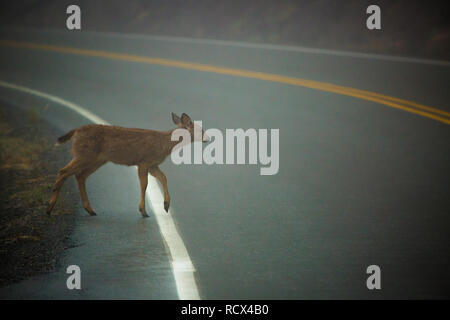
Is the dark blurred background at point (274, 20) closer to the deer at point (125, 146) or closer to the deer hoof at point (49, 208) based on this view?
the deer at point (125, 146)

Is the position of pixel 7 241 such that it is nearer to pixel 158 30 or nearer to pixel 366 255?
pixel 366 255

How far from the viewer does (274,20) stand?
29.9 metres

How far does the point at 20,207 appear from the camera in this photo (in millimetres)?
11273

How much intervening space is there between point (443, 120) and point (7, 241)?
9647 mm

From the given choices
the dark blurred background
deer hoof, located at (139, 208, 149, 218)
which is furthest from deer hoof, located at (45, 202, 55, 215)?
the dark blurred background

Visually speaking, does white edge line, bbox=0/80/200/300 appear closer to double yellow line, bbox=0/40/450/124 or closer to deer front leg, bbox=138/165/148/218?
deer front leg, bbox=138/165/148/218

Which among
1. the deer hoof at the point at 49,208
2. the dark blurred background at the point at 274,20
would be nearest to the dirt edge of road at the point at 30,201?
the deer hoof at the point at 49,208

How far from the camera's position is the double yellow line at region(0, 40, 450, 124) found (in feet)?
55.0

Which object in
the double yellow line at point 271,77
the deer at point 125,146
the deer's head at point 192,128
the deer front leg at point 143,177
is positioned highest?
the double yellow line at point 271,77

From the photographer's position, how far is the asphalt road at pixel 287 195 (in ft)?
25.5

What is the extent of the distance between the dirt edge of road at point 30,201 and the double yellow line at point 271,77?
22.1ft

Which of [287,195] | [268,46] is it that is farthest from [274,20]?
[287,195]

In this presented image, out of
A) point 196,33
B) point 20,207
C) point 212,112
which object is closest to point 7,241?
point 20,207

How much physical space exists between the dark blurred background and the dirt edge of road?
486 inches
